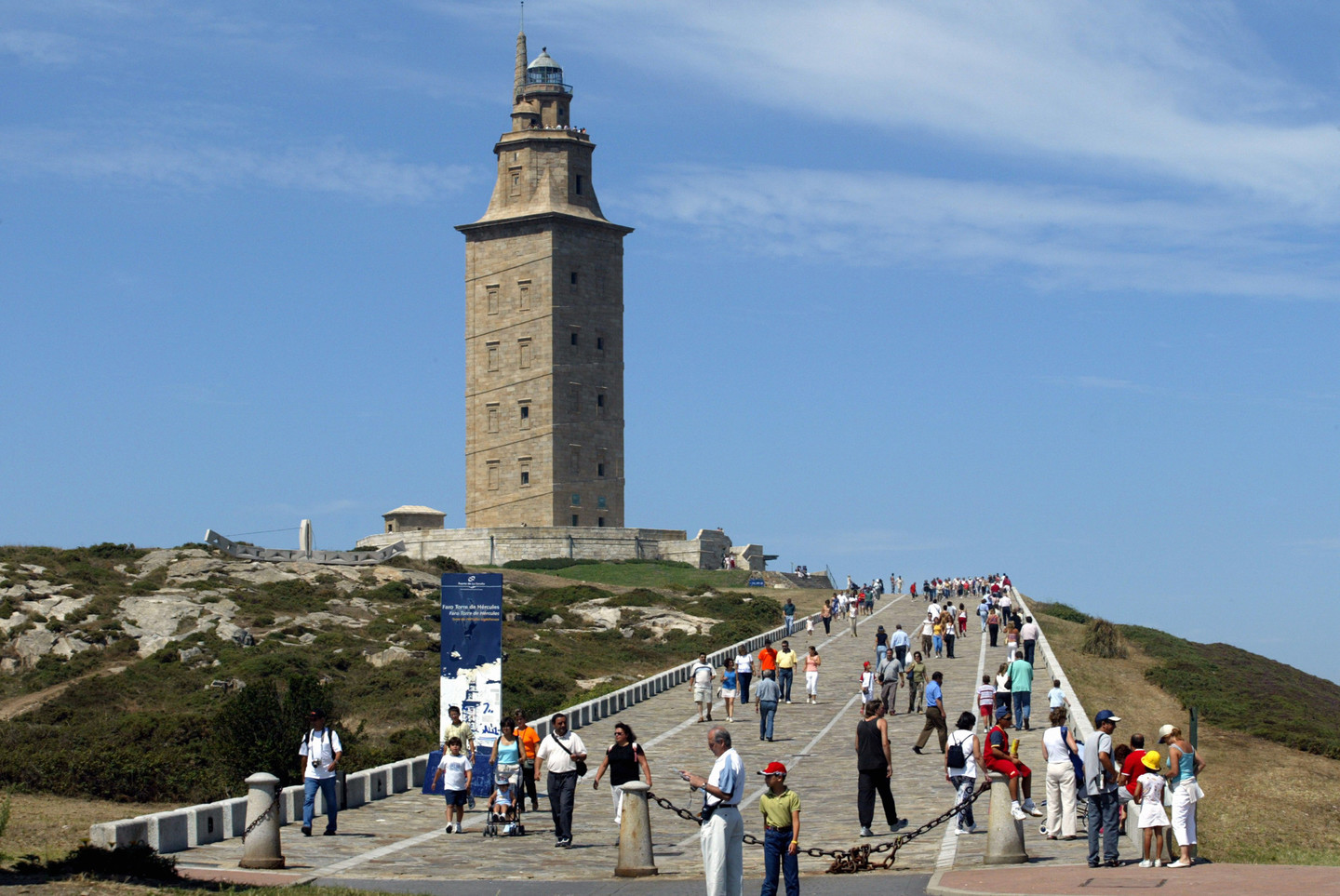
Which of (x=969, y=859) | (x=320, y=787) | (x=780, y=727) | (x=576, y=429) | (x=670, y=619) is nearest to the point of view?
(x=969, y=859)

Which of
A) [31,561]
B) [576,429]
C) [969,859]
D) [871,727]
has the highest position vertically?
[576,429]

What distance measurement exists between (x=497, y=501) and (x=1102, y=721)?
210 ft

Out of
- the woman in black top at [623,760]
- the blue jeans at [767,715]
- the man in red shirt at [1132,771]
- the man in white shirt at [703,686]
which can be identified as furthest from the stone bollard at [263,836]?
the man in white shirt at [703,686]

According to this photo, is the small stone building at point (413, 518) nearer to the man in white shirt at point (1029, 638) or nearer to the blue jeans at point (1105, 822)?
the man in white shirt at point (1029, 638)

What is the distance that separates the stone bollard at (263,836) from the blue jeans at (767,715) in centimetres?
1181

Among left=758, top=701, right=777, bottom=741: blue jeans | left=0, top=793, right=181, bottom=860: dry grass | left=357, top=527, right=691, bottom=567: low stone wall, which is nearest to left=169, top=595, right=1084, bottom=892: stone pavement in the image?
left=758, top=701, right=777, bottom=741: blue jeans

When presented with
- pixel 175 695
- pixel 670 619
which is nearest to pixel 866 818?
pixel 175 695

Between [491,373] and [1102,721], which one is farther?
[491,373]

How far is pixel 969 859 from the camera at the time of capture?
54.0ft

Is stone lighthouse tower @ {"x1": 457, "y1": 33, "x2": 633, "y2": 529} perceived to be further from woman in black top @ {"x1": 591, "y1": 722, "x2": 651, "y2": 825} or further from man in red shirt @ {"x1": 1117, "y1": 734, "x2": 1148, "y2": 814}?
man in red shirt @ {"x1": 1117, "y1": 734, "x2": 1148, "y2": 814}

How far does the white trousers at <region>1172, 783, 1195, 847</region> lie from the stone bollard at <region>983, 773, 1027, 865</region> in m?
1.48

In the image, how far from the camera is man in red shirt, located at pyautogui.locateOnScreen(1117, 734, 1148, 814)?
1620 centimetres

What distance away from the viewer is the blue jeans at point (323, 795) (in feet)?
63.1

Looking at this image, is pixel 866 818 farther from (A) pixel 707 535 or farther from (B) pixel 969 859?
(A) pixel 707 535
